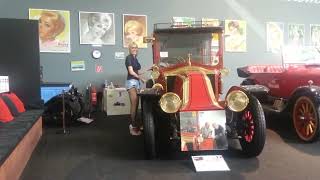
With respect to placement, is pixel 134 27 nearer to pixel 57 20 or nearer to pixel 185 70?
pixel 57 20

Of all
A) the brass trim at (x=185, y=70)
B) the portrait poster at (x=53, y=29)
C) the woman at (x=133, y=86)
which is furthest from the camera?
the portrait poster at (x=53, y=29)

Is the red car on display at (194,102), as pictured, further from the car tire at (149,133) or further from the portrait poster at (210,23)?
the portrait poster at (210,23)

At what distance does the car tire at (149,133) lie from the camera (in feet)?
12.2

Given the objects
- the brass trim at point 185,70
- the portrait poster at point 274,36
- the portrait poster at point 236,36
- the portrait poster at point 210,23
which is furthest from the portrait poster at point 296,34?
the brass trim at point 185,70

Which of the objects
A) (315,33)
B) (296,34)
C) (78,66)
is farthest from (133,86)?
(315,33)

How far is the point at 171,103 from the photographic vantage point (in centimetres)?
362

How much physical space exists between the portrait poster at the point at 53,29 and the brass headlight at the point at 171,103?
14.8ft

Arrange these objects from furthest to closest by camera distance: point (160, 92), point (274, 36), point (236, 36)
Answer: point (274, 36), point (236, 36), point (160, 92)

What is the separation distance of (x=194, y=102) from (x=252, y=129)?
775 mm

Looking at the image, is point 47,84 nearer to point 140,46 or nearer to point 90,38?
point 90,38

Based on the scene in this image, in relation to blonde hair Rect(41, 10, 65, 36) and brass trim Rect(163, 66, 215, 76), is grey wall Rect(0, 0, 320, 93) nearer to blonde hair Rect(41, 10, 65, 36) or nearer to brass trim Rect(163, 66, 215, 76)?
blonde hair Rect(41, 10, 65, 36)

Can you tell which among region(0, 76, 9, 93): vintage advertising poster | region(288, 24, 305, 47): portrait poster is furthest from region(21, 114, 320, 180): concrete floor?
region(288, 24, 305, 47): portrait poster

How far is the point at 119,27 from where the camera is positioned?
308 inches

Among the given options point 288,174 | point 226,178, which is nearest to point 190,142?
point 226,178
